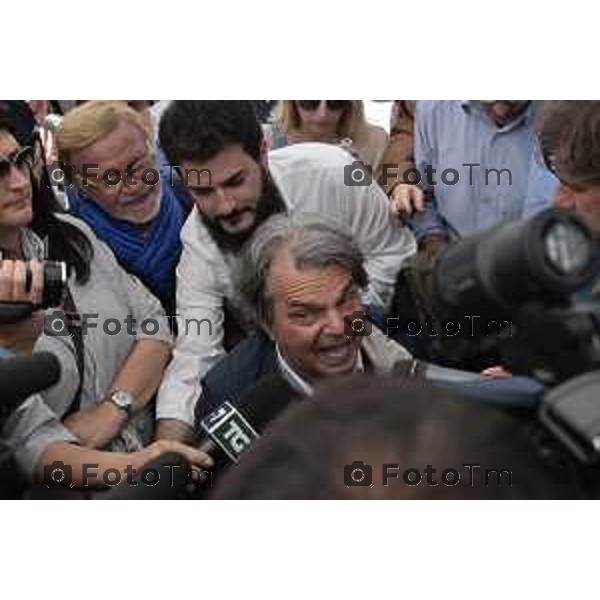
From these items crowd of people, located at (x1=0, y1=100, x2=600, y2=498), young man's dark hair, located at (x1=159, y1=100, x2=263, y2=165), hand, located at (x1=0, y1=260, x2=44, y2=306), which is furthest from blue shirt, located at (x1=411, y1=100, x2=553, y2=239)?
hand, located at (x1=0, y1=260, x2=44, y2=306)

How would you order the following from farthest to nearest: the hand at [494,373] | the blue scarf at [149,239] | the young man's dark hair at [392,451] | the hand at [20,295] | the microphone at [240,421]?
the blue scarf at [149,239], the hand at [20,295], the microphone at [240,421], the hand at [494,373], the young man's dark hair at [392,451]

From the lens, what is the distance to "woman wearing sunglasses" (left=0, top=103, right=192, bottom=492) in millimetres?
1307

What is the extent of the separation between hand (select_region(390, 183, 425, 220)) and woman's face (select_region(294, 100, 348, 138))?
115 millimetres

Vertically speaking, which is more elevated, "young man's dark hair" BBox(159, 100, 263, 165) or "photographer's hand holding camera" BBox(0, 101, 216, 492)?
"young man's dark hair" BBox(159, 100, 263, 165)

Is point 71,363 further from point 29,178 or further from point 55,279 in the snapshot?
point 29,178

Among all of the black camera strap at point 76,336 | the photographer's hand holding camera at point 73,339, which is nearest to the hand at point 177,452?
the photographer's hand holding camera at point 73,339

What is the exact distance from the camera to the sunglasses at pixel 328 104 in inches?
53.2

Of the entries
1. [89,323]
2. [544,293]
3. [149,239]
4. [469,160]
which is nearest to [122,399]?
[89,323]

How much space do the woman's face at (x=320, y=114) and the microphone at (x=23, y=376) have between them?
496 mm

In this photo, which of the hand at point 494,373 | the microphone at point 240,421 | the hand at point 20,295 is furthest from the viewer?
the hand at point 20,295

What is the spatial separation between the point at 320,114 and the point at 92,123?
29cm

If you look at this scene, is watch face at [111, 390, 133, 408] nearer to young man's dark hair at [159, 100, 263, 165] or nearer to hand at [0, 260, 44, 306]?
hand at [0, 260, 44, 306]

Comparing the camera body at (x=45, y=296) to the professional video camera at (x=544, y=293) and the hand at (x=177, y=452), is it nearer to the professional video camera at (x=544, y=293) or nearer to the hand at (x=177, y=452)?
the hand at (x=177, y=452)

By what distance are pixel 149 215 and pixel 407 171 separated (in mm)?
338
